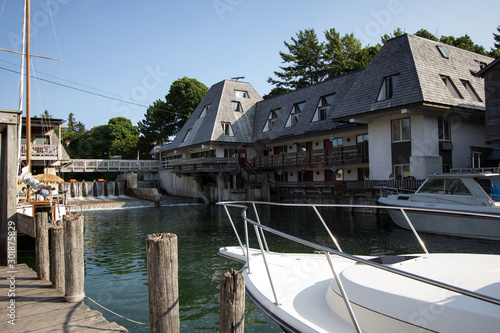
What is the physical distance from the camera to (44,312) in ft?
17.8

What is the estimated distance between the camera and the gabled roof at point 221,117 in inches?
1496

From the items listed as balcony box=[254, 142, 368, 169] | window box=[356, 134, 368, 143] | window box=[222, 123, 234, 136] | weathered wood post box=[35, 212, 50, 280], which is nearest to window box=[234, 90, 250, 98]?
window box=[222, 123, 234, 136]

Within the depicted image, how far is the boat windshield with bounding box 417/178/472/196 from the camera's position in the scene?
15047 mm

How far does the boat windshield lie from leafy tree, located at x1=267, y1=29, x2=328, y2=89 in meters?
37.4

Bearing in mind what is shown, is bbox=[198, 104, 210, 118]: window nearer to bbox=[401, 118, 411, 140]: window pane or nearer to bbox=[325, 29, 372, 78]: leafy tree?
bbox=[325, 29, 372, 78]: leafy tree

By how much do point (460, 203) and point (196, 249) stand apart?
10877 mm

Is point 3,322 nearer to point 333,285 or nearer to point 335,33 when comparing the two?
point 333,285

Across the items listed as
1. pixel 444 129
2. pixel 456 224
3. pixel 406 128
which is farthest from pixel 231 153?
pixel 456 224

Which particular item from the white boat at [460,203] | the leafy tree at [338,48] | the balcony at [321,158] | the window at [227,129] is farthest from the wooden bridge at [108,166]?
the white boat at [460,203]

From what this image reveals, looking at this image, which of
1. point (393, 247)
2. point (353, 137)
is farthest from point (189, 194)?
point (393, 247)

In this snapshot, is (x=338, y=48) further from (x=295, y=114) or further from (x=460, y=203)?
(x=460, y=203)

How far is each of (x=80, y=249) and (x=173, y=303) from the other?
2.73 meters

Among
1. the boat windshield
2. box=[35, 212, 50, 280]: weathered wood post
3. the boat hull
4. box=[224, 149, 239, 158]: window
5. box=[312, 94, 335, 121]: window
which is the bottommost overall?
the boat hull

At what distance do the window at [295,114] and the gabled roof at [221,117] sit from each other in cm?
539
